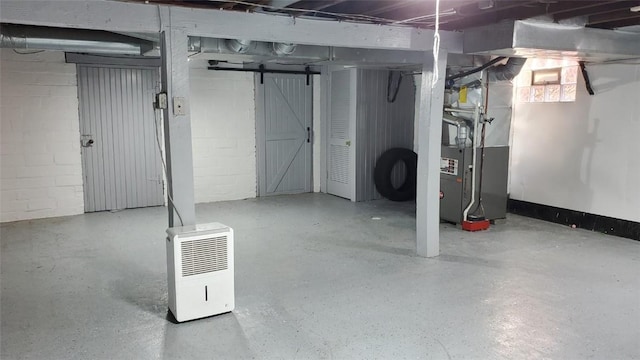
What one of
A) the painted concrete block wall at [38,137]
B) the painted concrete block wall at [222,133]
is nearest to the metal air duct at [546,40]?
the painted concrete block wall at [222,133]

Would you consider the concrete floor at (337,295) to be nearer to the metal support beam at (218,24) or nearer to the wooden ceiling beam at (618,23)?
the metal support beam at (218,24)

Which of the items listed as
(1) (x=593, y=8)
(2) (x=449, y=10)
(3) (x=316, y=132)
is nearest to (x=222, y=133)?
(3) (x=316, y=132)

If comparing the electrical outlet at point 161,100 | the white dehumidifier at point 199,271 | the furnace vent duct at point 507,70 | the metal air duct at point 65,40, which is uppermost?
the metal air duct at point 65,40

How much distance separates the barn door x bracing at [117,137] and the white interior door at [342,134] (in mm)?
2654

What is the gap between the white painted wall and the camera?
209 inches

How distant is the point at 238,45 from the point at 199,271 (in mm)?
2009

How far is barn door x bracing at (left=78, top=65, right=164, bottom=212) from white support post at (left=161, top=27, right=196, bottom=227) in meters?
3.51

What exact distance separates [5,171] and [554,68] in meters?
6.80

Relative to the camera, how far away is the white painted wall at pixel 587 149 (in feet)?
17.4

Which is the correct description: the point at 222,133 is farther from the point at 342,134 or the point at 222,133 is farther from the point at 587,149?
the point at 587,149

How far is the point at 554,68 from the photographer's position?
19.5 feet

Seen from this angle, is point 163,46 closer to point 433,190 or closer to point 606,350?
point 433,190

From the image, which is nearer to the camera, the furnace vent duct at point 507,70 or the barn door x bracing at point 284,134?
the furnace vent duct at point 507,70

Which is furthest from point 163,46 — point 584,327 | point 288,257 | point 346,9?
point 584,327
